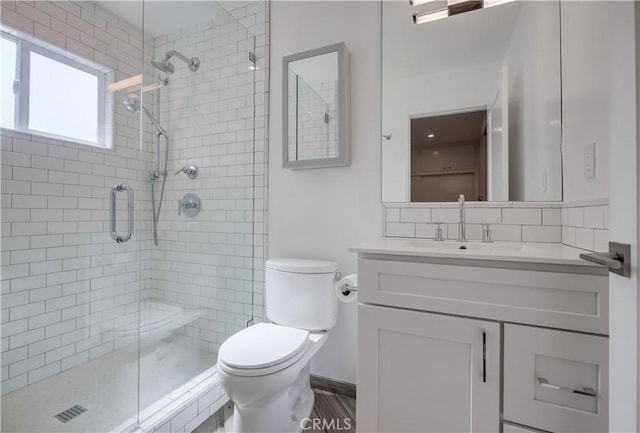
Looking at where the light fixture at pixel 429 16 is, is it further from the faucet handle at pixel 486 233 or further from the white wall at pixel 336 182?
the faucet handle at pixel 486 233

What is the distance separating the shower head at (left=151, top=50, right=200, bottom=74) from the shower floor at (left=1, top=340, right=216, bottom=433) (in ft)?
5.80

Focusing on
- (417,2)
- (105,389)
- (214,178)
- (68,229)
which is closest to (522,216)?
(417,2)

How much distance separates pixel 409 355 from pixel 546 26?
4.91 ft

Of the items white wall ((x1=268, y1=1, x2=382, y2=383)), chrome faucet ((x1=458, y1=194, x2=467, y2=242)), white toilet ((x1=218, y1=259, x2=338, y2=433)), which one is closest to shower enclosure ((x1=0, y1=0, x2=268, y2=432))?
white wall ((x1=268, y1=1, x2=382, y2=383))

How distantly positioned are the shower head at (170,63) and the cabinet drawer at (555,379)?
2.28 m

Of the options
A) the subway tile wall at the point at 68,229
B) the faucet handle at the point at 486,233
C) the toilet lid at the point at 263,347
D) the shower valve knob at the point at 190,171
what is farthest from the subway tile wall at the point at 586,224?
the subway tile wall at the point at 68,229

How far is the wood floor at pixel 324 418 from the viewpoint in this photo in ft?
4.66

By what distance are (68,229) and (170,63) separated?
1.22 meters

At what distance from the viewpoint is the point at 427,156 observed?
4.91ft

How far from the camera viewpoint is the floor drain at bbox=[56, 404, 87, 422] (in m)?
1.40

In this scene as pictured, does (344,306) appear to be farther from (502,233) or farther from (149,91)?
(149,91)

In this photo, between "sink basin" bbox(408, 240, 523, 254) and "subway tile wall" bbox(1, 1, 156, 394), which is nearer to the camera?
"sink basin" bbox(408, 240, 523, 254)

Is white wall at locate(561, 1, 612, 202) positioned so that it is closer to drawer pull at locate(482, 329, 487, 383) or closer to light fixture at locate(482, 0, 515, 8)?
light fixture at locate(482, 0, 515, 8)

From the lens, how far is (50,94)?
67.2 inches
